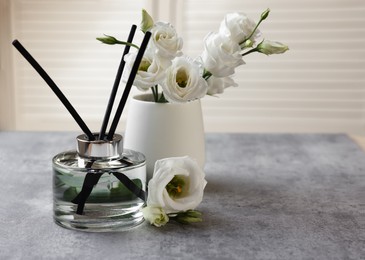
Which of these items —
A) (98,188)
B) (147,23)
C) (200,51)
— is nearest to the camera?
(98,188)

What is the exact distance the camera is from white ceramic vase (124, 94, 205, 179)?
1167 mm

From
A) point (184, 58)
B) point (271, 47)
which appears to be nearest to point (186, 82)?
point (184, 58)

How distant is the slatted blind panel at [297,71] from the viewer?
2543 millimetres

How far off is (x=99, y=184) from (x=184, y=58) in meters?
0.27

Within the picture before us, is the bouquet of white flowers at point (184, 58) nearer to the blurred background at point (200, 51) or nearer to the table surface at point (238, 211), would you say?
the table surface at point (238, 211)

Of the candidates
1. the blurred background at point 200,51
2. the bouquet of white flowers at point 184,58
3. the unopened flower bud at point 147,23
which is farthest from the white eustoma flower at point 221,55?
the blurred background at point 200,51

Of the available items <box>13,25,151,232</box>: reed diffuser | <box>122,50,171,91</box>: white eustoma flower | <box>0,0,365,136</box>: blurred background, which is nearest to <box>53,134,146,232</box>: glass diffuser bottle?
<box>13,25,151,232</box>: reed diffuser

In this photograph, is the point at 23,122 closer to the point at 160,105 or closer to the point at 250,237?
the point at 160,105

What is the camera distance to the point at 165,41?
104 cm

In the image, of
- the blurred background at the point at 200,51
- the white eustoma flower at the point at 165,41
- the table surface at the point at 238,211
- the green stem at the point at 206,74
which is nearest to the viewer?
the table surface at the point at 238,211

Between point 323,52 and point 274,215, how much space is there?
1.63m

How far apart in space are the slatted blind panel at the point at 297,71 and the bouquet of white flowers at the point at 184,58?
144cm

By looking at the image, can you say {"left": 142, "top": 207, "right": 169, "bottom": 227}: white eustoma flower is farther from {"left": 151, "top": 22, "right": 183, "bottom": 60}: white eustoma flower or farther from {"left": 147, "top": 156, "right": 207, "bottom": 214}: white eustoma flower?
{"left": 151, "top": 22, "right": 183, "bottom": 60}: white eustoma flower

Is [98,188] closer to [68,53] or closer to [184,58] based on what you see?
[184,58]
